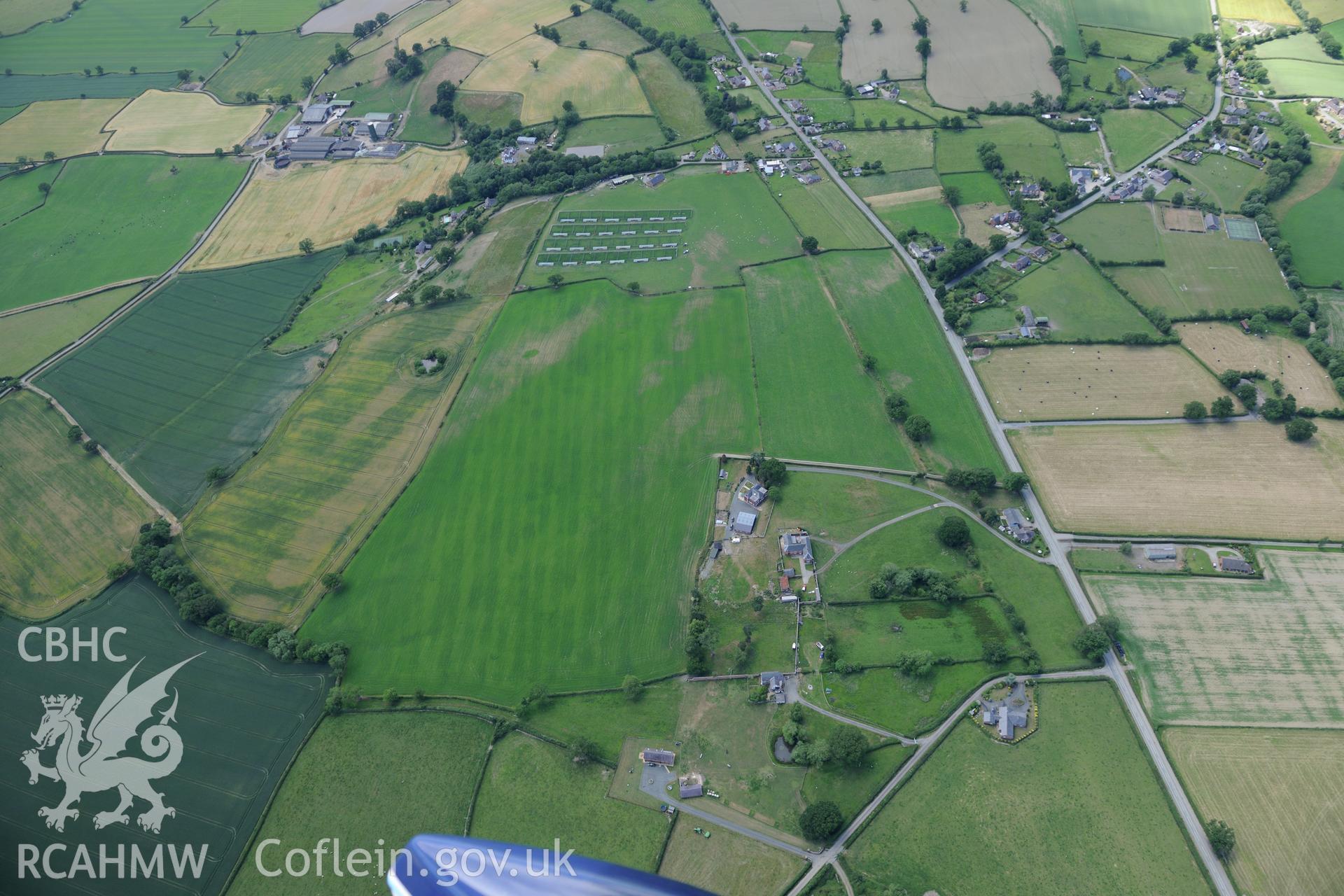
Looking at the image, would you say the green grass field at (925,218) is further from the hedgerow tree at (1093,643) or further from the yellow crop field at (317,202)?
the yellow crop field at (317,202)

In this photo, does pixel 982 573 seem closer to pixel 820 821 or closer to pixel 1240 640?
pixel 1240 640

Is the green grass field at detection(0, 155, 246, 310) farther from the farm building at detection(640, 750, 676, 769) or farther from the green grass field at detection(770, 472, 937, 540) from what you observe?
the farm building at detection(640, 750, 676, 769)

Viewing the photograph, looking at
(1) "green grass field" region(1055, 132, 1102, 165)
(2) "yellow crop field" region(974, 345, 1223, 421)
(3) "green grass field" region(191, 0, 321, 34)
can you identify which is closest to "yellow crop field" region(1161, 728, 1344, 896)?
(2) "yellow crop field" region(974, 345, 1223, 421)

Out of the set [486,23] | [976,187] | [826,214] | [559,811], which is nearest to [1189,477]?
[976,187]

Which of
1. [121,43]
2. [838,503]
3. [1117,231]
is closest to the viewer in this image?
[838,503]

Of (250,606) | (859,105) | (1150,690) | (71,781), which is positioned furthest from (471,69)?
(1150,690)

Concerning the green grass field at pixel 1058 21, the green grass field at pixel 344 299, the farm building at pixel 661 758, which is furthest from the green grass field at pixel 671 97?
the farm building at pixel 661 758

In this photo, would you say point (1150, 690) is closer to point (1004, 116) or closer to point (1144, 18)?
point (1004, 116)
